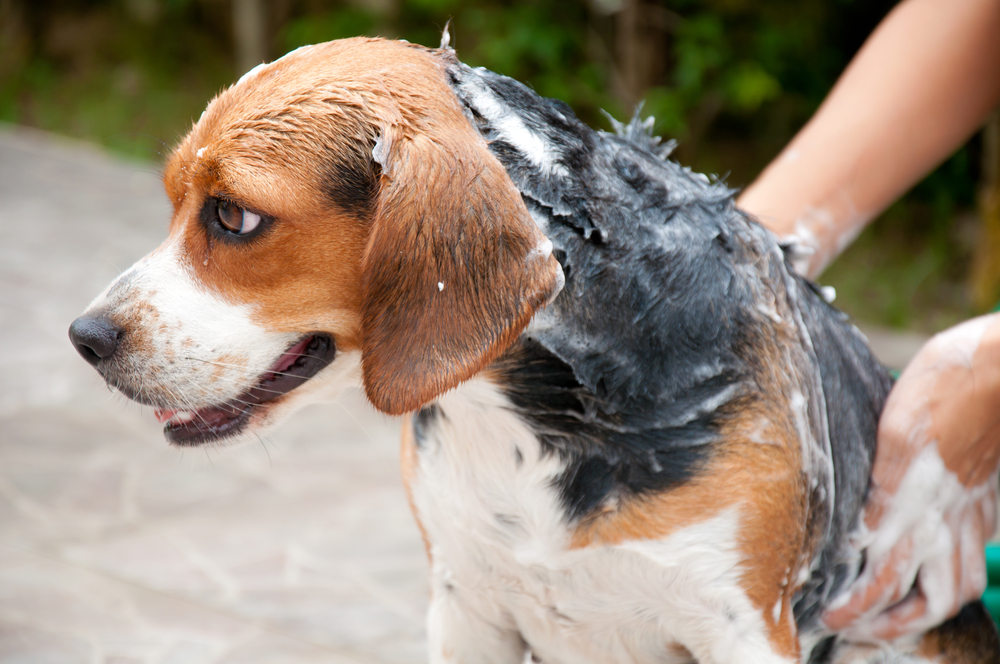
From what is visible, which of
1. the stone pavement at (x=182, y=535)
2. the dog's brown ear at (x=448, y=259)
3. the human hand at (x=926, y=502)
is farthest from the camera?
the stone pavement at (x=182, y=535)

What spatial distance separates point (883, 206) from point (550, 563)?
65.7 inches

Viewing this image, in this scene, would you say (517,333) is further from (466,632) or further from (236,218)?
(466,632)

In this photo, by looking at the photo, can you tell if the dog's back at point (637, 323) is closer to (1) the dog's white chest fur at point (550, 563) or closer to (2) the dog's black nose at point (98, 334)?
(1) the dog's white chest fur at point (550, 563)

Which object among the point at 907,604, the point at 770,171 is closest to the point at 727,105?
the point at 770,171

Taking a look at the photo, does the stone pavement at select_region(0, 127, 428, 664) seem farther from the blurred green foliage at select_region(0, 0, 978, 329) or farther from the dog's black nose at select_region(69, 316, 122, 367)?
the blurred green foliage at select_region(0, 0, 978, 329)

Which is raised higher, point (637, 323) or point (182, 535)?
point (637, 323)

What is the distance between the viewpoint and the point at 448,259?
69.4 inches

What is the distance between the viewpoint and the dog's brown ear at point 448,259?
68.6 inches

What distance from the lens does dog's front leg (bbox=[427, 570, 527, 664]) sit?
7.58 ft

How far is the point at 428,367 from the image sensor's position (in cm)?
177

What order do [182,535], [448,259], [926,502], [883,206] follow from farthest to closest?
1. [182,535]
2. [883,206]
3. [926,502]
4. [448,259]

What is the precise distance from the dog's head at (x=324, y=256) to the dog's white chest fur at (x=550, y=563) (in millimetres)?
282

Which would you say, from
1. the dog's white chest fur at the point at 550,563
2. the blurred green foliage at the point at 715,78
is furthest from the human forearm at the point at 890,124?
the blurred green foliage at the point at 715,78

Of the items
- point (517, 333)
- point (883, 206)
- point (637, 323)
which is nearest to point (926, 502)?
point (637, 323)
